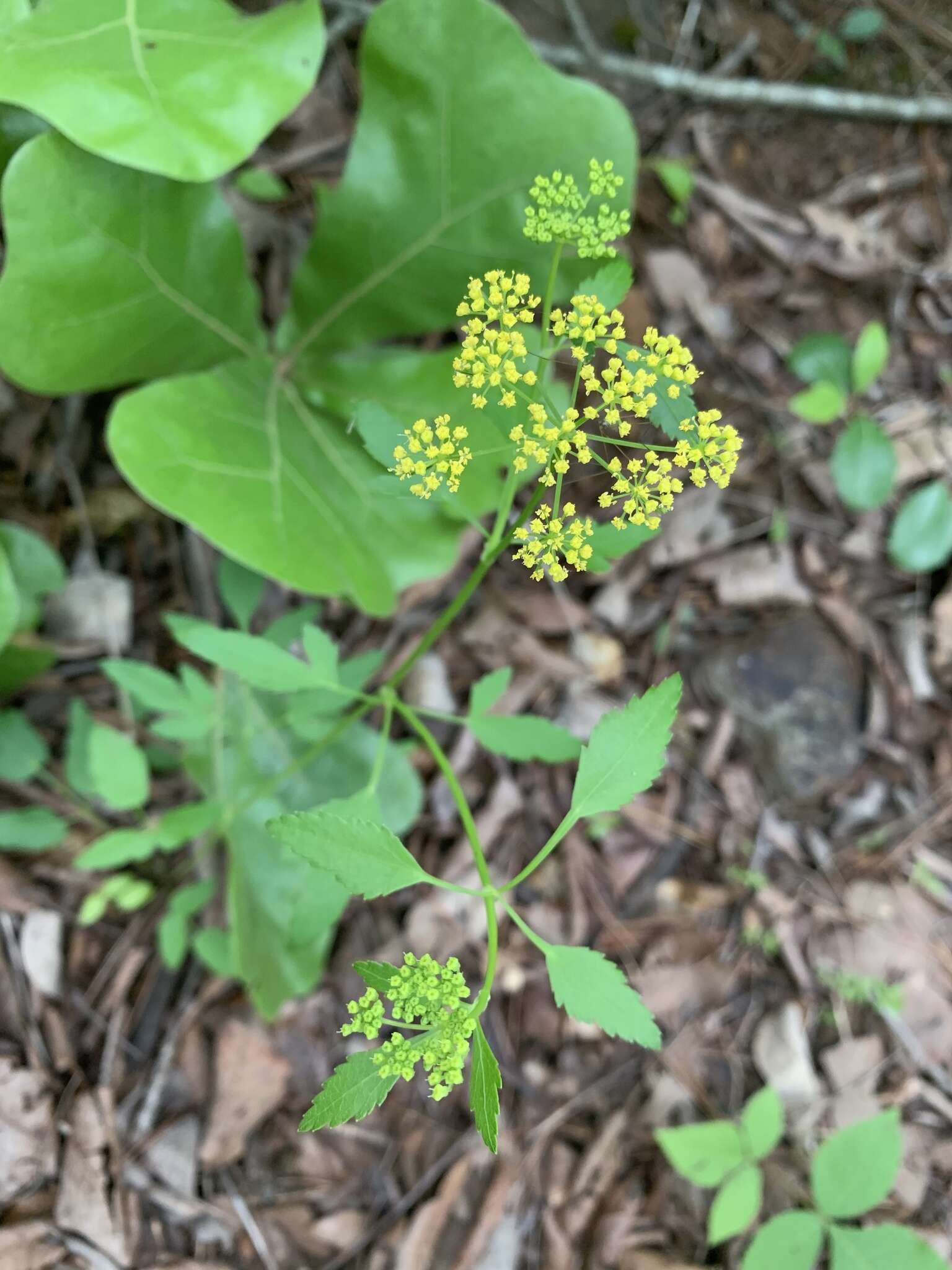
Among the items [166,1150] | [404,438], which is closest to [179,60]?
[404,438]

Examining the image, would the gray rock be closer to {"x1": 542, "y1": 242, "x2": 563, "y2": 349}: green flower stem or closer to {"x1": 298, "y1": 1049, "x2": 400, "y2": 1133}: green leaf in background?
{"x1": 542, "y1": 242, "x2": 563, "y2": 349}: green flower stem

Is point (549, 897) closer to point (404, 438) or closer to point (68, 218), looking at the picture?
point (404, 438)

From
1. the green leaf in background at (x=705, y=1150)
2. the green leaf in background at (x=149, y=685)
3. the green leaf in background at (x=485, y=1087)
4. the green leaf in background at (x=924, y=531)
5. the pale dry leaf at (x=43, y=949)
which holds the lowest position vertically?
the green leaf in background at (x=705, y=1150)

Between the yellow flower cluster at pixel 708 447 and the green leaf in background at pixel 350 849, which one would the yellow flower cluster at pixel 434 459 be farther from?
the green leaf in background at pixel 350 849

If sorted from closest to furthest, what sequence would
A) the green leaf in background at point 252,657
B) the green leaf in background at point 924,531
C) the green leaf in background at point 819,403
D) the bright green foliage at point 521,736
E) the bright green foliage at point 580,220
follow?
the bright green foliage at point 580,220 → the green leaf in background at point 252,657 → the bright green foliage at point 521,736 → the green leaf in background at point 819,403 → the green leaf in background at point 924,531

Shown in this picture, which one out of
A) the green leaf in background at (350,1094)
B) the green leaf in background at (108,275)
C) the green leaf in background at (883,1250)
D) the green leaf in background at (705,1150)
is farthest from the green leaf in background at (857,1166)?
the green leaf in background at (108,275)

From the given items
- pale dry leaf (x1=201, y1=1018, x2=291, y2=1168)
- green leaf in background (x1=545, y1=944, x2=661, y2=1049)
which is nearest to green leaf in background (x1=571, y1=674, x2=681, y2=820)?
green leaf in background (x1=545, y1=944, x2=661, y2=1049)

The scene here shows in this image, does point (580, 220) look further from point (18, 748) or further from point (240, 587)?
point (18, 748)
